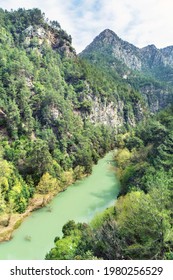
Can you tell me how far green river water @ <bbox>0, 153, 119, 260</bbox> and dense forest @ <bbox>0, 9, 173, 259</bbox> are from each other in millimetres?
2246

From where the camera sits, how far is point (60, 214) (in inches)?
1863

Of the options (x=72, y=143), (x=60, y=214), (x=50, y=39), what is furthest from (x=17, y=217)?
(x=50, y=39)

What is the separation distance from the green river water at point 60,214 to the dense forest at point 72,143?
225 centimetres

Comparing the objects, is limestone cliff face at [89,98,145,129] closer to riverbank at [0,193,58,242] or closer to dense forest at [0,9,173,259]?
dense forest at [0,9,173,259]

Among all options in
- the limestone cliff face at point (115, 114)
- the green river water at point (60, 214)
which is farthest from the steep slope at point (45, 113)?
the green river water at point (60, 214)

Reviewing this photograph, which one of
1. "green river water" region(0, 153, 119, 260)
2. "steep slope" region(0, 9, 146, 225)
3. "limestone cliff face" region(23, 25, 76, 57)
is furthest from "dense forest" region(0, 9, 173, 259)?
"green river water" region(0, 153, 119, 260)

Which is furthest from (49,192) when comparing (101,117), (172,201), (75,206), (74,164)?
(101,117)

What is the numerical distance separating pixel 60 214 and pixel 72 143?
26.2 meters

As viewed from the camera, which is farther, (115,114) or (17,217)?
(115,114)

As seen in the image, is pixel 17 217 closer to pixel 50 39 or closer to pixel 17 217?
pixel 17 217

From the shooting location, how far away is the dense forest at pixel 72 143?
81.1 feet

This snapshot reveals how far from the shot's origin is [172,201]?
2605 centimetres
